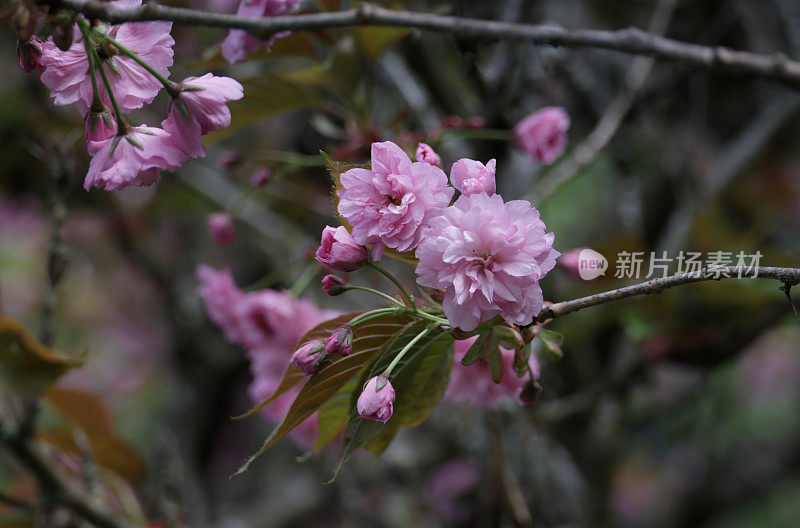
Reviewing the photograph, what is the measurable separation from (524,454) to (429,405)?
65 centimetres

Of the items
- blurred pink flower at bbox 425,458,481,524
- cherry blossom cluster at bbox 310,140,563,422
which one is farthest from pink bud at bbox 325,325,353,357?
blurred pink flower at bbox 425,458,481,524

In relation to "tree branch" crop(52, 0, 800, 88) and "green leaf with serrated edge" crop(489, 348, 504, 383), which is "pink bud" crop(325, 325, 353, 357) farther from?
"tree branch" crop(52, 0, 800, 88)

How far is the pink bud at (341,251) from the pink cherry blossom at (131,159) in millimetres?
136

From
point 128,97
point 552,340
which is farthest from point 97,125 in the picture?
point 552,340

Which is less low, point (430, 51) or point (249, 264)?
point (430, 51)

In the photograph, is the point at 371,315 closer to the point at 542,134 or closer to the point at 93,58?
the point at 93,58

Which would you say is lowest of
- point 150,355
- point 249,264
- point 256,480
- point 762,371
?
point 150,355

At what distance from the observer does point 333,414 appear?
1.91ft

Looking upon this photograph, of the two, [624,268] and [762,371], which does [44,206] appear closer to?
[624,268]

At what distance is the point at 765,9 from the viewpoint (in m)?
1.72

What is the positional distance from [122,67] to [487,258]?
340 millimetres

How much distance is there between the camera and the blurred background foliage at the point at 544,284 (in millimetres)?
1035

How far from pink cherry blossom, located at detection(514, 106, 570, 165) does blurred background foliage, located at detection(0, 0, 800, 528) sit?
45 millimetres

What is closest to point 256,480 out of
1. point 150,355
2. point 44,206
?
point 150,355
